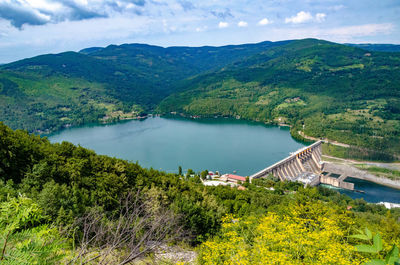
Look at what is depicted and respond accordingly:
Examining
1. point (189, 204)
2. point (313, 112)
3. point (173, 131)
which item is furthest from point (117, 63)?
point (189, 204)

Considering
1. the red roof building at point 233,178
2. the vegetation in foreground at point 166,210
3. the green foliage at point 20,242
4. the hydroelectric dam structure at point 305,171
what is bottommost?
the hydroelectric dam structure at point 305,171

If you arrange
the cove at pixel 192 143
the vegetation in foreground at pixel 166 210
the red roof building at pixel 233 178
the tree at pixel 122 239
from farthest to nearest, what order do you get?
1. the cove at pixel 192 143
2. the red roof building at pixel 233 178
3. the vegetation in foreground at pixel 166 210
4. the tree at pixel 122 239

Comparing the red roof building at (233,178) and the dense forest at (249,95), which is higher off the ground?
the dense forest at (249,95)

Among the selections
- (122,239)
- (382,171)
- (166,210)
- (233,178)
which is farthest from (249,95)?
(122,239)

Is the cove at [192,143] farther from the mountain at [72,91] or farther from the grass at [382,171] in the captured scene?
the mountain at [72,91]

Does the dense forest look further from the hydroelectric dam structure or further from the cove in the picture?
the hydroelectric dam structure

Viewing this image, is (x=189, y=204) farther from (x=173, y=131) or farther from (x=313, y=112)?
(x=313, y=112)

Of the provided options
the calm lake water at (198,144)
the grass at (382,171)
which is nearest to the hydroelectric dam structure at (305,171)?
the calm lake water at (198,144)
